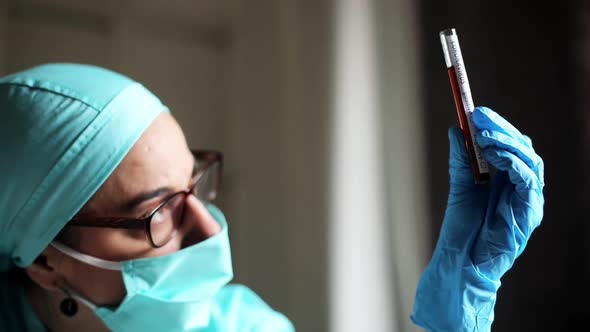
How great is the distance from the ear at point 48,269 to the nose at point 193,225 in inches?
8.9

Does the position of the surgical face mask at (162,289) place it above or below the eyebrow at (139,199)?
below

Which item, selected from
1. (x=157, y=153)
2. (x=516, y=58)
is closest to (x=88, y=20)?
(x=157, y=153)

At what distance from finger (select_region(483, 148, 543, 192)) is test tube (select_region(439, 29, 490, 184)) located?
0.06ft

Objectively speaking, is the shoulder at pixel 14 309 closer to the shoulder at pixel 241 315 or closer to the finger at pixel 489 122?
the shoulder at pixel 241 315

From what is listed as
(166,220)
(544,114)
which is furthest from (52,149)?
(544,114)

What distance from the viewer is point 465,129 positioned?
790 millimetres

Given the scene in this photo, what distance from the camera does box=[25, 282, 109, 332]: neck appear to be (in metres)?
0.92

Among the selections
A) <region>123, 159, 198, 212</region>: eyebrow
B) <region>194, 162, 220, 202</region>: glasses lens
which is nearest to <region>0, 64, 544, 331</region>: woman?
<region>123, 159, 198, 212</region>: eyebrow

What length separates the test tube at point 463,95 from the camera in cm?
77

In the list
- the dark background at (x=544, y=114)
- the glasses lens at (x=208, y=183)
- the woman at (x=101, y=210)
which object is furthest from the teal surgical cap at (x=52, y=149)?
the dark background at (x=544, y=114)

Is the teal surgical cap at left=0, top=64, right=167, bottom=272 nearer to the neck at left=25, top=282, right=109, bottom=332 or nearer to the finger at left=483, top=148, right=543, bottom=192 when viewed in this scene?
the neck at left=25, top=282, right=109, bottom=332

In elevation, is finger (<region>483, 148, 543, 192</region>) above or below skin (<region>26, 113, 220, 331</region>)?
above

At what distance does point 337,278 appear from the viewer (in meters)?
1.26

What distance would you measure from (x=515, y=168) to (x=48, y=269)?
83 cm
